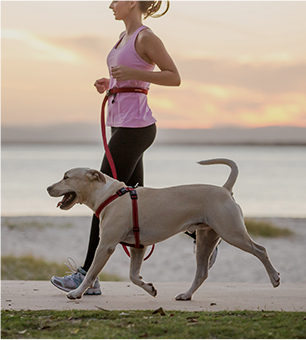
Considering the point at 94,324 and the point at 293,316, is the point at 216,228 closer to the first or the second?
the point at 293,316

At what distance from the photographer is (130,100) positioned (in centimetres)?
462

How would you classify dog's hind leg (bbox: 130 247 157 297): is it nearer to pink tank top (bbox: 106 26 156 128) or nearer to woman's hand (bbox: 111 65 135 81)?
pink tank top (bbox: 106 26 156 128)

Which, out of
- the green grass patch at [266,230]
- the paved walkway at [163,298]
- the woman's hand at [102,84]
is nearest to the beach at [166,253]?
the green grass patch at [266,230]

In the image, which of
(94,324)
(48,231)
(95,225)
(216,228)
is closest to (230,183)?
(216,228)

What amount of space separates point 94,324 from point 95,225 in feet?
4.82

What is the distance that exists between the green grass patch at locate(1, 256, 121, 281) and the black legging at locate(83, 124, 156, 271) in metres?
4.50

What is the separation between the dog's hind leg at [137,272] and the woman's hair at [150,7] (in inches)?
89.7

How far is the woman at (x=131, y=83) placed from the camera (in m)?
4.45

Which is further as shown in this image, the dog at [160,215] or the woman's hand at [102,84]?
the woman's hand at [102,84]

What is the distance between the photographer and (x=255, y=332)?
3.13 metres

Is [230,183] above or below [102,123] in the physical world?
below

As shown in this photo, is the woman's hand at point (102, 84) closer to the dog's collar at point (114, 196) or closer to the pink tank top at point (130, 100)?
the pink tank top at point (130, 100)

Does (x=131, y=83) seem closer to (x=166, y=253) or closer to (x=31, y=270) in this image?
(x=31, y=270)

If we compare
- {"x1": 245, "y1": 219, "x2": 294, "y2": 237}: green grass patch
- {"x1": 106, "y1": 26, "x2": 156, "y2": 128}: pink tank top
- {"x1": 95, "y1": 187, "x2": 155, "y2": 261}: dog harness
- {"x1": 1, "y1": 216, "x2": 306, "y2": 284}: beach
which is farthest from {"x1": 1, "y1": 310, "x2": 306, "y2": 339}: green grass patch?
{"x1": 245, "y1": 219, "x2": 294, "y2": 237}: green grass patch
